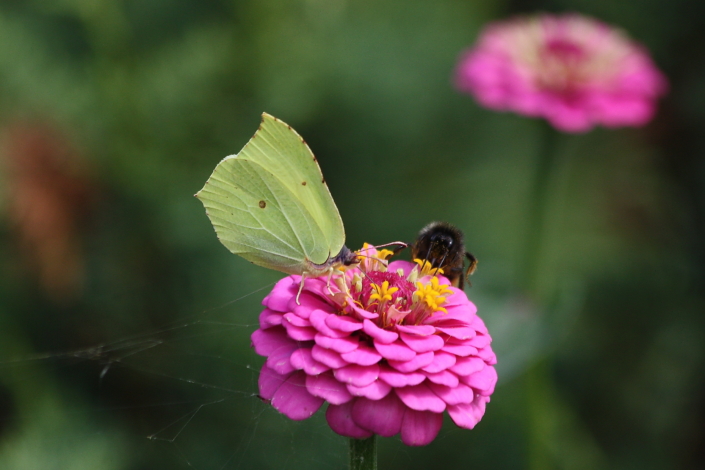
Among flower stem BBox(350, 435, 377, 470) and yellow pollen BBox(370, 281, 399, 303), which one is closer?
flower stem BBox(350, 435, 377, 470)

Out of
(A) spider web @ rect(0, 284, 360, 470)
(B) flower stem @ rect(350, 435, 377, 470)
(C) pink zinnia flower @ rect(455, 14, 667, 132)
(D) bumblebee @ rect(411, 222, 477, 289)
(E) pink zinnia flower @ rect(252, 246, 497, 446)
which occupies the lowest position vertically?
(A) spider web @ rect(0, 284, 360, 470)

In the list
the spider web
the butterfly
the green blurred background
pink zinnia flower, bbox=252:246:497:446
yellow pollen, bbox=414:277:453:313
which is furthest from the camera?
the green blurred background

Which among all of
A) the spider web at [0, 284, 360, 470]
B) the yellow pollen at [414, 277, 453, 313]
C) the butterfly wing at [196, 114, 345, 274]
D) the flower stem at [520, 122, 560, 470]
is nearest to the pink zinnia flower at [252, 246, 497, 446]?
the yellow pollen at [414, 277, 453, 313]

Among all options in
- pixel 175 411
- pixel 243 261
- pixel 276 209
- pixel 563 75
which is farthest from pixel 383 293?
pixel 563 75

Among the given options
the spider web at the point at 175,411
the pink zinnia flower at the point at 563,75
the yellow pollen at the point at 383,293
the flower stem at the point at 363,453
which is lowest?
the spider web at the point at 175,411

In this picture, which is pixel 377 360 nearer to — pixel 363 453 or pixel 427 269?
pixel 363 453

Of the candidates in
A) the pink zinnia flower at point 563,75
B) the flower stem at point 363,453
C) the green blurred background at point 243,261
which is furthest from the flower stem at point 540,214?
the flower stem at point 363,453

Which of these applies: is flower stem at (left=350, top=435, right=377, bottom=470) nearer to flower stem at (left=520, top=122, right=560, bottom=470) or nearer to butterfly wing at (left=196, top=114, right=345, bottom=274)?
butterfly wing at (left=196, top=114, right=345, bottom=274)

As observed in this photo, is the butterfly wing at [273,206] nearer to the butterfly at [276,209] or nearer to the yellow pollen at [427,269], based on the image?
the butterfly at [276,209]
